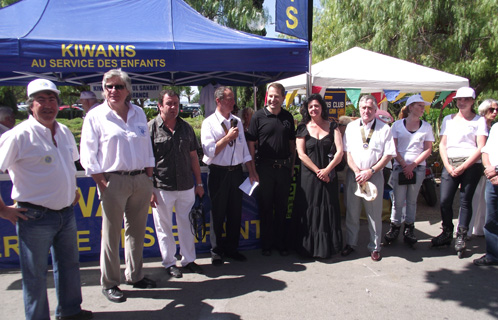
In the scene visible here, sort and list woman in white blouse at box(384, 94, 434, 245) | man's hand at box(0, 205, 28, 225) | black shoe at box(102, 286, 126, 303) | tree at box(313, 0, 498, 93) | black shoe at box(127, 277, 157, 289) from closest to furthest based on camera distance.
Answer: man's hand at box(0, 205, 28, 225) → black shoe at box(102, 286, 126, 303) → black shoe at box(127, 277, 157, 289) → woman in white blouse at box(384, 94, 434, 245) → tree at box(313, 0, 498, 93)

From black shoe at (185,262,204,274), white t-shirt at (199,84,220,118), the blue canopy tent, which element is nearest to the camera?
→ the blue canopy tent

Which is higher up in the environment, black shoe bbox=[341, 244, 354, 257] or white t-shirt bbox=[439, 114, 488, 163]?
white t-shirt bbox=[439, 114, 488, 163]

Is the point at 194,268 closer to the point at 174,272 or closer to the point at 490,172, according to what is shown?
Answer: the point at 174,272

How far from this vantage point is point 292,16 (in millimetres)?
4633

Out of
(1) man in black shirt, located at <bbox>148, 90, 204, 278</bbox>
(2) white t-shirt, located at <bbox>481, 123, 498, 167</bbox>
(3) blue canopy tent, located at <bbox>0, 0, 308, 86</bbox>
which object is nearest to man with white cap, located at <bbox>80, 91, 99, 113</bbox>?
(3) blue canopy tent, located at <bbox>0, 0, 308, 86</bbox>

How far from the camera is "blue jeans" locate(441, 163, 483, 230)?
4.32 metres

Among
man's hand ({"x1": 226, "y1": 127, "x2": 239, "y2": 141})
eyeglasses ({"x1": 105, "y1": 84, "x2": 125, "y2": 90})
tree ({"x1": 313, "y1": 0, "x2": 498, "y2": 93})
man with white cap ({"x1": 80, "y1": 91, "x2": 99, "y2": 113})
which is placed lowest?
man's hand ({"x1": 226, "y1": 127, "x2": 239, "y2": 141})

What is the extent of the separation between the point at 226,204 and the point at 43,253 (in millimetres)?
1916

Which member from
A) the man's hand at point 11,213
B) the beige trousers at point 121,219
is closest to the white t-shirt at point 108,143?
the beige trousers at point 121,219

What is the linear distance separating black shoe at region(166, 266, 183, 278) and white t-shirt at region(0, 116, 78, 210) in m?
1.48

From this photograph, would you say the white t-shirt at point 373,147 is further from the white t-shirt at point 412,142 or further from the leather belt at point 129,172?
the leather belt at point 129,172

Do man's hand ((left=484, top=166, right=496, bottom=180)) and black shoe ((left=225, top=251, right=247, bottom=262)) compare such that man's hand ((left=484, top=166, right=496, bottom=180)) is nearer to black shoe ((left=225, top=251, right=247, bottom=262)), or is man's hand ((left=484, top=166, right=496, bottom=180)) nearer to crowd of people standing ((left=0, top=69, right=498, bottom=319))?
crowd of people standing ((left=0, top=69, right=498, bottom=319))

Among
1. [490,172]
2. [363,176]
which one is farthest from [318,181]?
[490,172]

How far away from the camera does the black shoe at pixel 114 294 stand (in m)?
3.29
